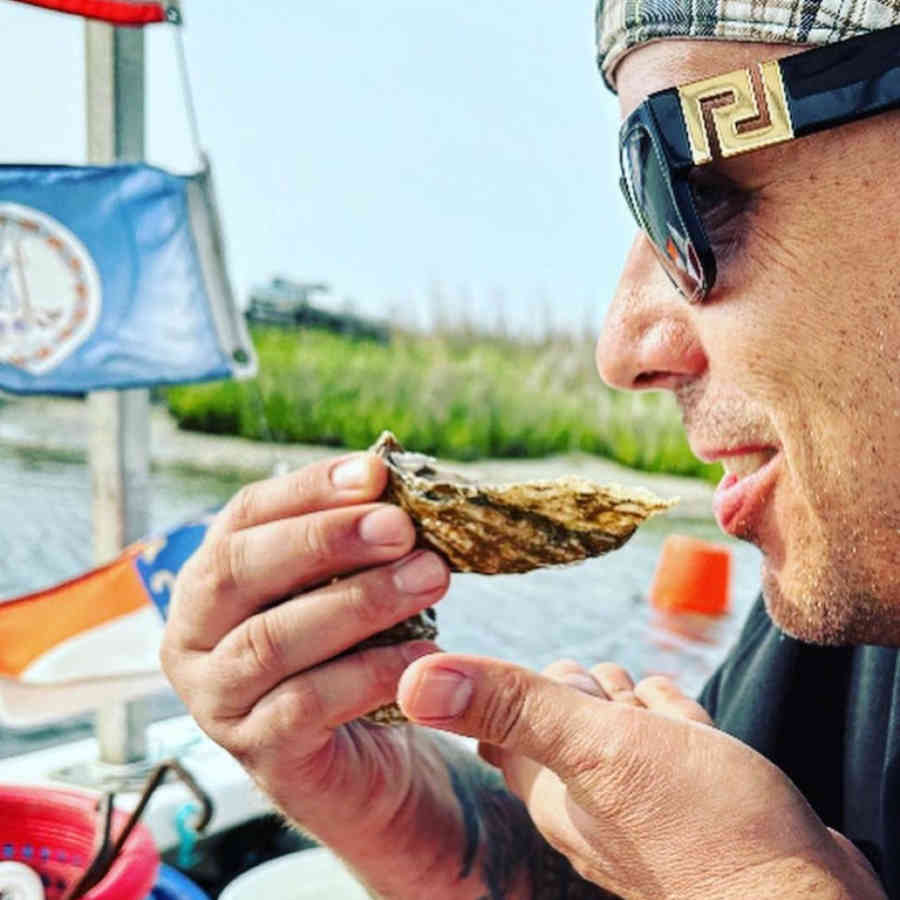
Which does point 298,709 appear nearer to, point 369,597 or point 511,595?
point 369,597

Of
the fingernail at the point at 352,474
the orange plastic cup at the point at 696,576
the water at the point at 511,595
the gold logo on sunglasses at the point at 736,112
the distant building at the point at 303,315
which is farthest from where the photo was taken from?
the distant building at the point at 303,315

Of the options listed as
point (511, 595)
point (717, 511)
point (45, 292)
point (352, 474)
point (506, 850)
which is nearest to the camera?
point (352, 474)

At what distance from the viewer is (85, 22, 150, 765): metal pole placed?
2.68 m

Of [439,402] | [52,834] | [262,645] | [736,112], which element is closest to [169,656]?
[262,645]

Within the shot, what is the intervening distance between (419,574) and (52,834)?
0.75 metres

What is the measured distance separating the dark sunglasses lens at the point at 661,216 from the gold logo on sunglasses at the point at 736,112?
2.1 inches

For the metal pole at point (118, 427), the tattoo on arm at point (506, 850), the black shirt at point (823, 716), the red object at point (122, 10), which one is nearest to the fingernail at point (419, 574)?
the tattoo on arm at point (506, 850)

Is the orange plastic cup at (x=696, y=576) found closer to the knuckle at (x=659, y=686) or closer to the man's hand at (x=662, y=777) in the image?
the knuckle at (x=659, y=686)

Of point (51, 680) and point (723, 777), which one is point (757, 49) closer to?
point (723, 777)

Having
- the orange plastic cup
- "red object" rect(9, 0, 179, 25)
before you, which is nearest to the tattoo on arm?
"red object" rect(9, 0, 179, 25)

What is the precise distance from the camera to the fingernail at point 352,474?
121 centimetres

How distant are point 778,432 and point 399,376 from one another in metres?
12.0

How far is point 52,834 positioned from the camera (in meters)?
1.53

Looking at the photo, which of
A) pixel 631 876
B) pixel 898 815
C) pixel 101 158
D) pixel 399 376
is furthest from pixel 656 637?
pixel 399 376
